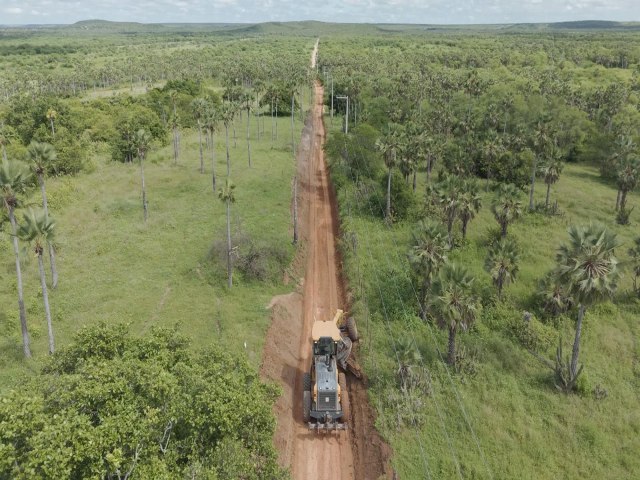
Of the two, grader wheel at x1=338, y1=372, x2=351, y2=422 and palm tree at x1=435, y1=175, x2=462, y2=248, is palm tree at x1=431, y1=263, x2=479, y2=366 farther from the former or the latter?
palm tree at x1=435, y1=175, x2=462, y2=248

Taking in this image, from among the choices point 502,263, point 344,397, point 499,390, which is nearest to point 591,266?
point 499,390

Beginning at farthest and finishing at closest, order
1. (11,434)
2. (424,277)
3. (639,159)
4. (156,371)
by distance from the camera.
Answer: (639,159)
(424,277)
(156,371)
(11,434)

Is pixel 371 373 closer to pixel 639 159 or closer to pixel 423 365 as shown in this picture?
pixel 423 365

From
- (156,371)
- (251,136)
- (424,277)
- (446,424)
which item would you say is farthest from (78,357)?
(251,136)

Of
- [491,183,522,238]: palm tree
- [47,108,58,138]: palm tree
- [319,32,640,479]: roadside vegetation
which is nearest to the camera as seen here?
[319,32,640,479]: roadside vegetation

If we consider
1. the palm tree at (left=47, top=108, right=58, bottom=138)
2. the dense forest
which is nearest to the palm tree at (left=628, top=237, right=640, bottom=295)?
the dense forest

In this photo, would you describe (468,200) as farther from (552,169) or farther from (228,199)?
(228,199)

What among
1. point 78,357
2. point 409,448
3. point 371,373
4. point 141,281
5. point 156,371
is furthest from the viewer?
point 141,281
